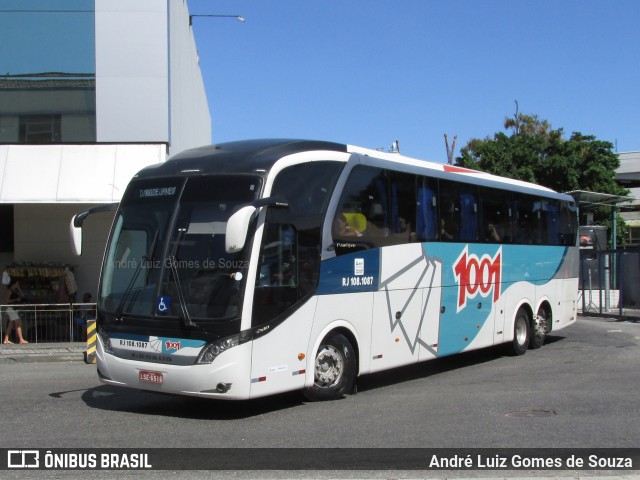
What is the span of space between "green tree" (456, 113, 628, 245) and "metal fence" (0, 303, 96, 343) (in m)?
23.0

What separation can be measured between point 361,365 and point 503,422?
7.82ft

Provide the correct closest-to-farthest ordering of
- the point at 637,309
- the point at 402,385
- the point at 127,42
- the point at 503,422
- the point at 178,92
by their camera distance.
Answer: the point at 503,422
the point at 402,385
the point at 127,42
the point at 178,92
the point at 637,309

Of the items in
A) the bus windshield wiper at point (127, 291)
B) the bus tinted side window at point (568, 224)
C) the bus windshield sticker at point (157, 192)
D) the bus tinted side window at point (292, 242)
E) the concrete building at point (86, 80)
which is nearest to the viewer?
the bus tinted side window at point (292, 242)

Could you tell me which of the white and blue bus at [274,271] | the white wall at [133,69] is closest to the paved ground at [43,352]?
the white wall at [133,69]

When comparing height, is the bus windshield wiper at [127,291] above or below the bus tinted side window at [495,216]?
below

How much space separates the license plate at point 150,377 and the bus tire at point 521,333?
8.52 metres

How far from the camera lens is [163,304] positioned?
8.62m

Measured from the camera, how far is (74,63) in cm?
1927

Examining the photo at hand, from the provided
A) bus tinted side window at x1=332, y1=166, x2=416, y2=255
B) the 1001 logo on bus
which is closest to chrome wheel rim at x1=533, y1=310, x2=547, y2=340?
the 1001 logo on bus

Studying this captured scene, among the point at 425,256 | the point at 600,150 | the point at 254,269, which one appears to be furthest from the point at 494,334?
the point at 600,150

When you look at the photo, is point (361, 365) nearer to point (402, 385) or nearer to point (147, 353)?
point (402, 385)

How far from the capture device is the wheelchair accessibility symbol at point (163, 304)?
8586 mm

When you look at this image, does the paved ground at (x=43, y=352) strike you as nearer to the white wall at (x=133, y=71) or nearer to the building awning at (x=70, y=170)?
the building awning at (x=70, y=170)

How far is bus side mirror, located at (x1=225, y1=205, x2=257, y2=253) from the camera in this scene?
772 centimetres
